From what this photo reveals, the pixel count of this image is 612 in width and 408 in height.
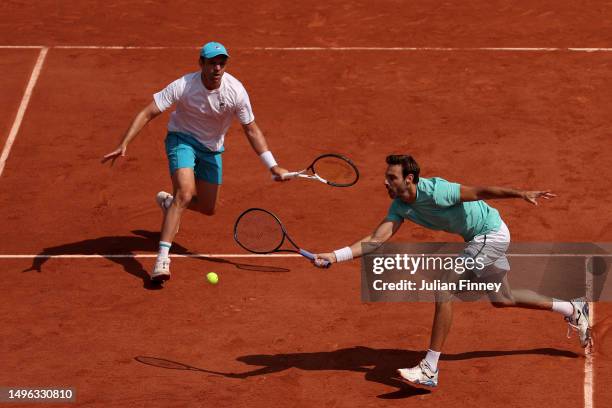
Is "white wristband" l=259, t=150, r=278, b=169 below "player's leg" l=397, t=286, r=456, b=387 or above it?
above

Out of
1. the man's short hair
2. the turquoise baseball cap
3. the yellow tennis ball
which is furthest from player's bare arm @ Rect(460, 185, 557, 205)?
the yellow tennis ball

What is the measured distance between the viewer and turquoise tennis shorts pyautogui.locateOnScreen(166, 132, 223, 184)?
1200cm

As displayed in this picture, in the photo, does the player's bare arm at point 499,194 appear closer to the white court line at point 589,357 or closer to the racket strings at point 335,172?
the white court line at point 589,357

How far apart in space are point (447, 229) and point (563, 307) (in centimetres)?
125

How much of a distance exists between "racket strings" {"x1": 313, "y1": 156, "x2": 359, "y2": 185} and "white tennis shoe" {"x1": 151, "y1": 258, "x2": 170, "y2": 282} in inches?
79.7

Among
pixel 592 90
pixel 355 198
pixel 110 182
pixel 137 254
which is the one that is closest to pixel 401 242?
pixel 355 198

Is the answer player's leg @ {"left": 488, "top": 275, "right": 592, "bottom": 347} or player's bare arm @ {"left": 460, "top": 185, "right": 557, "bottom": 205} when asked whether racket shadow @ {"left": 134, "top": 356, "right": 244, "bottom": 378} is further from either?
player's bare arm @ {"left": 460, "top": 185, "right": 557, "bottom": 205}

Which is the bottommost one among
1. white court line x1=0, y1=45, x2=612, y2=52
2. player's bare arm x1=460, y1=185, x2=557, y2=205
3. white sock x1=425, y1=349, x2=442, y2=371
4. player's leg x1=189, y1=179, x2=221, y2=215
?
white sock x1=425, y1=349, x2=442, y2=371

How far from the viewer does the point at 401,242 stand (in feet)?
41.9

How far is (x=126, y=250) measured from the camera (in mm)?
12828

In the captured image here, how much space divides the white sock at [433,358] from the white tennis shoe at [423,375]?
0.09ft

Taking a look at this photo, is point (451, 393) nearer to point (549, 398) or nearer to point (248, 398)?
point (549, 398)

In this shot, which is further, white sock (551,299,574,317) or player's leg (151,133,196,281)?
player's leg (151,133,196,281)

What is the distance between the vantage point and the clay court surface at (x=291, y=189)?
10531mm
